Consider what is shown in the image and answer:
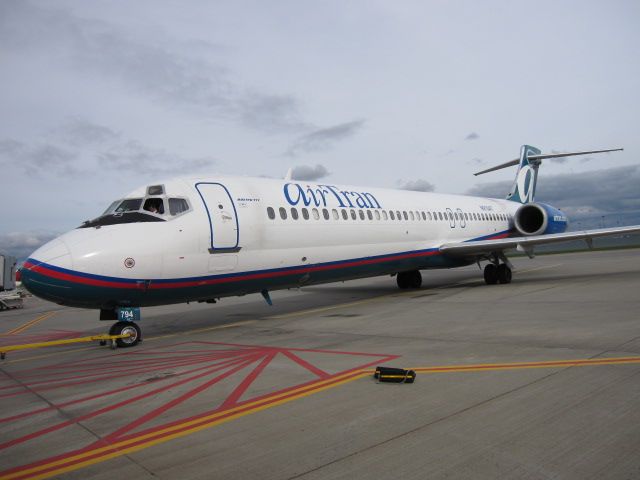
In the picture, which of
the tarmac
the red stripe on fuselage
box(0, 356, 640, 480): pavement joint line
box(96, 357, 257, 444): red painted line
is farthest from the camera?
the red stripe on fuselage

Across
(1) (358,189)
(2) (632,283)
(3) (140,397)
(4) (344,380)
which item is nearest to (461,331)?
(4) (344,380)

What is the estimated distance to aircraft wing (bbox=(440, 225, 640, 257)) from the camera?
16.0m

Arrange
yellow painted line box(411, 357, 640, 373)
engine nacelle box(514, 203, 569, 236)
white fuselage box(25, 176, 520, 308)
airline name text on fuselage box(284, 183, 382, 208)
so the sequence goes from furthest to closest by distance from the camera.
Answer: engine nacelle box(514, 203, 569, 236)
airline name text on fuselage box(284, 183, 382, 208)
white fuselage box(25, 176, 520, 308)
yellow painted line box(411, 357, 640, 373)

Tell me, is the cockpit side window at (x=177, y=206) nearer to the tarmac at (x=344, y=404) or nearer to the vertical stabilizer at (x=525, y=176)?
the tarmac at (x=344, y=404)

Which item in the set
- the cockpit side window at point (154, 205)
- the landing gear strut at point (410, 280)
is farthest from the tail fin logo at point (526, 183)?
the cockpit side window at point (154, 205)

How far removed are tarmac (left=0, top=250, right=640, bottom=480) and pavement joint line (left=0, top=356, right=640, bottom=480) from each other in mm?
19

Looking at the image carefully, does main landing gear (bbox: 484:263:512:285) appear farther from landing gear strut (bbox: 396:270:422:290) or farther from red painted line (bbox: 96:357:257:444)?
red painted line (bbox: 96:357:257:444)

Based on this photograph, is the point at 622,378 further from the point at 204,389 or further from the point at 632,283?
the point at 632,283

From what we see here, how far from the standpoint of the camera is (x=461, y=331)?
27.2 feet

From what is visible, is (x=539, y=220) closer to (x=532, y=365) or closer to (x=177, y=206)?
(x=177, y=206)

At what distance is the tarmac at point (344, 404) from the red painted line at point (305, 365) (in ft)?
0.09

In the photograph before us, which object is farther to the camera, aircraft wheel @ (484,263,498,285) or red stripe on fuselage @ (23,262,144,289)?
aircraft wheel @ (484,263,498,285)

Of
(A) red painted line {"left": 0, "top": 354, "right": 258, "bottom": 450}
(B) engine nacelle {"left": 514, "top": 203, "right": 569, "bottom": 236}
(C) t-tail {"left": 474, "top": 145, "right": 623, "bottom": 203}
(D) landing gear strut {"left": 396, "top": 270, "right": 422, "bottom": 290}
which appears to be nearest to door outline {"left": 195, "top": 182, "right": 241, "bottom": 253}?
(A) red painted line {"left": 0, "top": 354, "right": 258, "bottom": 450}

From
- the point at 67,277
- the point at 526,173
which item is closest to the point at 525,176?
the point at 526,173
